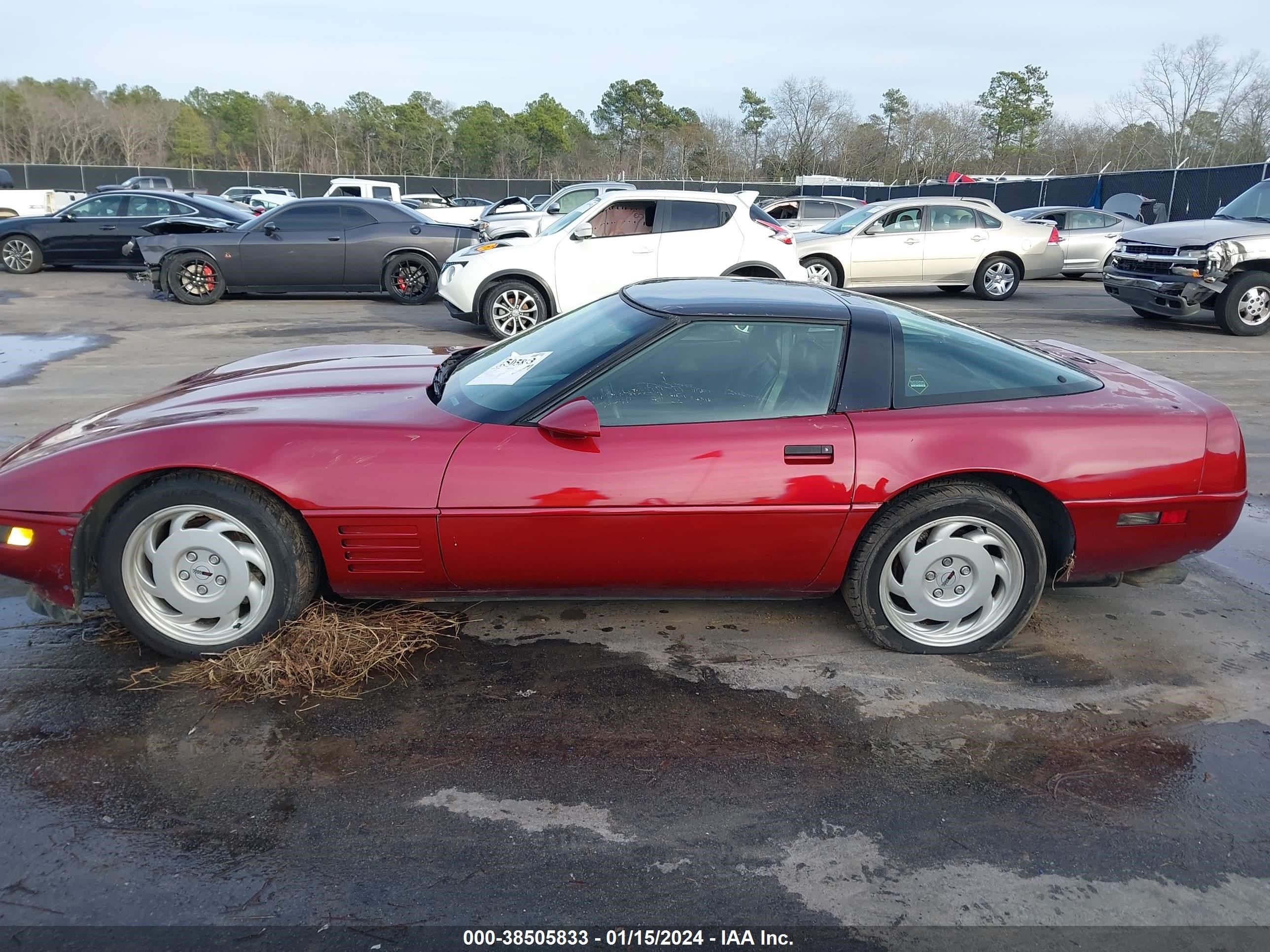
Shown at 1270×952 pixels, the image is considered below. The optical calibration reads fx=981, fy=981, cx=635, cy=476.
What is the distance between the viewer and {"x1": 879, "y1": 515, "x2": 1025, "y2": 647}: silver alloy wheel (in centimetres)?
363

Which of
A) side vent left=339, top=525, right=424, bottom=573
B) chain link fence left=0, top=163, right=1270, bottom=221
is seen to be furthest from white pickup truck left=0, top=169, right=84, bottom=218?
side vent left=339, top=525, right=424, bottom=573

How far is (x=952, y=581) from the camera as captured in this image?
3689 mm

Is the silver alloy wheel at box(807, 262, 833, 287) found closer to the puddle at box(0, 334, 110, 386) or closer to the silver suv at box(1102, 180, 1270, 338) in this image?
the silver suv at box(1102, 180, 1270, 338)

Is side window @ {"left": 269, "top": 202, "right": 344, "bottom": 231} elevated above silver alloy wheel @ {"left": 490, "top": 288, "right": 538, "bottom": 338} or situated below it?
above

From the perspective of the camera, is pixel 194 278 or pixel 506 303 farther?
pixel 194 278

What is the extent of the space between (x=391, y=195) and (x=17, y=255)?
13144 mm

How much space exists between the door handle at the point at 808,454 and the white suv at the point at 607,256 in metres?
7.07

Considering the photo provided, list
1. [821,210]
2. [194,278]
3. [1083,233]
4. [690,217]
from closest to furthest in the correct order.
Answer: [690,217], [194,278], [1083,233], [821,210]

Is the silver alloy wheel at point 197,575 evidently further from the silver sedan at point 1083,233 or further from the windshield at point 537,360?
the silver sedan at point 1083,233

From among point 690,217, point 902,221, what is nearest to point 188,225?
point 690,217

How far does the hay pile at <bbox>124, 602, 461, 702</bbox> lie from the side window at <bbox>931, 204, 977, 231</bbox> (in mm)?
13372

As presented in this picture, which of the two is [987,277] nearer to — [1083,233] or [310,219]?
[1083,233]

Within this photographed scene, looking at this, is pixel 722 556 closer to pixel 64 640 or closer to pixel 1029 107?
pixel 64 640

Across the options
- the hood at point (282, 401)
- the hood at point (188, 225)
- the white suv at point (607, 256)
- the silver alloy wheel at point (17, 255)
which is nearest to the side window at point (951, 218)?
the white suv at point (607, 256)
